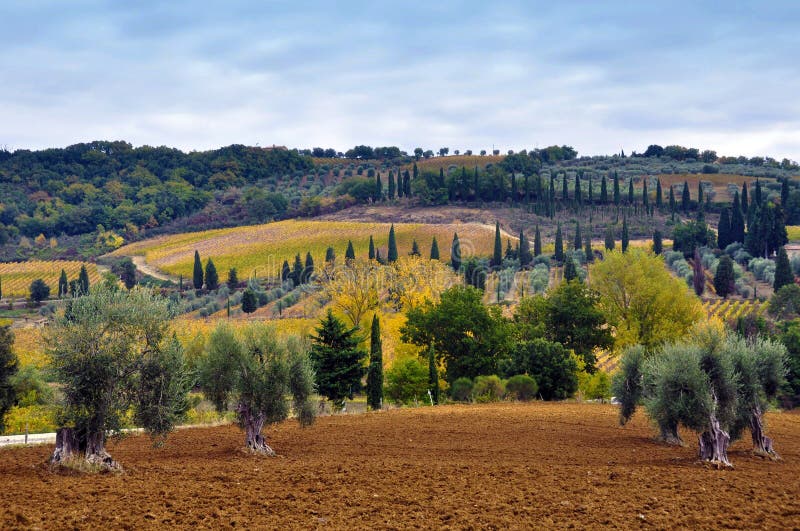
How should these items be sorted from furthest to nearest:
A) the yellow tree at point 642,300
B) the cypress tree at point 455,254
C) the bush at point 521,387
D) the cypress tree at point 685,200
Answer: the cypress tree at point 685,200, the cypress tree at point 455,254, the yellow tree at point 642,300, the bush at point 521,387

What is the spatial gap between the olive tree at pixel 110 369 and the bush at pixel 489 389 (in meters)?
25.5

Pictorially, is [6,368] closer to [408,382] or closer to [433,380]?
[408,382]

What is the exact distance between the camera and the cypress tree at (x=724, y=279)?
92875 mm

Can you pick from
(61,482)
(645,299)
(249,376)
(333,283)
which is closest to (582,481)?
(249,376)

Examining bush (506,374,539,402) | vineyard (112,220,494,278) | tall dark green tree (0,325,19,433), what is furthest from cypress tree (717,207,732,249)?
tall dark green tree (0,325,19,433)

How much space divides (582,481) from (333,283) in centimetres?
5452

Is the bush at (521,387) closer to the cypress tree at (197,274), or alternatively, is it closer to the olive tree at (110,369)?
the olive tree at (110,369)

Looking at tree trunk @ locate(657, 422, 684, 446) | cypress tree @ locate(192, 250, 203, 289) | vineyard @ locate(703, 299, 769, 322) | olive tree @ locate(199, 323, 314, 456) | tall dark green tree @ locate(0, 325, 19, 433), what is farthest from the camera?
cypress tree @ locate(192, 250, 203, 289)

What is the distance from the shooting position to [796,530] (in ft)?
49.6

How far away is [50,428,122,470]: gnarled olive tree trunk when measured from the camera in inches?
770

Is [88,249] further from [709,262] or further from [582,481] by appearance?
[582,481]

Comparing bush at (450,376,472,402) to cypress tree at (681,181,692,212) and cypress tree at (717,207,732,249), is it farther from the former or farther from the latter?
cypress tree at (681,181,692,212)

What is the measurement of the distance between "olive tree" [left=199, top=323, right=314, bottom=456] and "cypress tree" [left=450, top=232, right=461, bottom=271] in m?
85.3

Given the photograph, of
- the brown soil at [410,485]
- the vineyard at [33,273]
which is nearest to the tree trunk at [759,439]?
the brown soil at [410,485]
